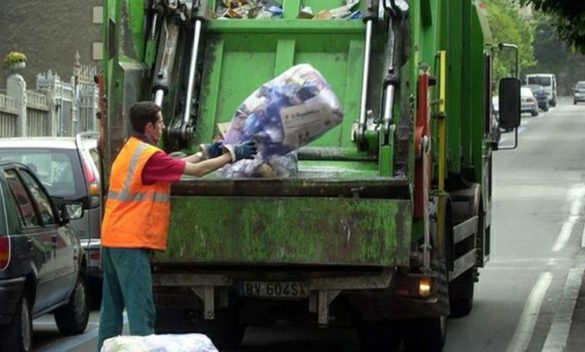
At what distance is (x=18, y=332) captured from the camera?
10141mm

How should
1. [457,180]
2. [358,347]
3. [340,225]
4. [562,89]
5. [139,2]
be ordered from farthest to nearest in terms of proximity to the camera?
[562,89], [457,180], [358,347], [139,2], [340,225]

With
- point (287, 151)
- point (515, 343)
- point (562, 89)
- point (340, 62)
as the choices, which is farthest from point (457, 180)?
point (562, 89)

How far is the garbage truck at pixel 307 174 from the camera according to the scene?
366 inches

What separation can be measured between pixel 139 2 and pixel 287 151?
1.64 metres

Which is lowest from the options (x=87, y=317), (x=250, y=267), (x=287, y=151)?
(x=87, y=317)

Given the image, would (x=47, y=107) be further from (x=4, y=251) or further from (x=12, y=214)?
(x=4, y=251)

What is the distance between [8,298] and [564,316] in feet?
16.9

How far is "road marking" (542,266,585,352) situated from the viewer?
1110 centimetres

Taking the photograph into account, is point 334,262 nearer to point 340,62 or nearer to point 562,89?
point 340,62

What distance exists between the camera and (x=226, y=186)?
941 centimetres

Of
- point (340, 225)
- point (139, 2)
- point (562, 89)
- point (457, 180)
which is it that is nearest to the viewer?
point (340, 225)

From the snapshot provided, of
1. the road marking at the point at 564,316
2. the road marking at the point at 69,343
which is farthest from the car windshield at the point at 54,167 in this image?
the road marking at the point at 564,316

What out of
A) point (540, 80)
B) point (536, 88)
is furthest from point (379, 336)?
point (540, 80)

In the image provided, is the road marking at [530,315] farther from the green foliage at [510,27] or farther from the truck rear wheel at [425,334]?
the green foliage at [510,27]
